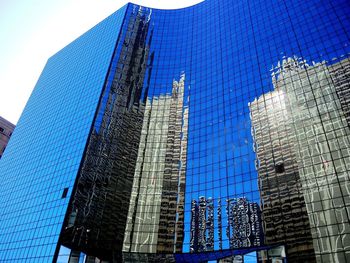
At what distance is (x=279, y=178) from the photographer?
4553 centimetres

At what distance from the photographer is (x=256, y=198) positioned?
46.4m

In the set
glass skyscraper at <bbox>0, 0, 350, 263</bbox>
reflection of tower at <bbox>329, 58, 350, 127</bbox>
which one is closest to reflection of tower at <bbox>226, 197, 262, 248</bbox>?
glass skyscraper at <bbox>0, 0, 350, 263</bbox>

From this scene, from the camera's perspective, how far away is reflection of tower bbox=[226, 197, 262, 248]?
43.8 metres

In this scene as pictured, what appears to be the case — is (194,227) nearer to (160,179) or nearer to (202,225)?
(202,225)

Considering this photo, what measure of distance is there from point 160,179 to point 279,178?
2291cm

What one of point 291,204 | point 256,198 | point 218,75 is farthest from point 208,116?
point 291,204

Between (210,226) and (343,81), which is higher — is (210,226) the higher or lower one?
→ the lower one

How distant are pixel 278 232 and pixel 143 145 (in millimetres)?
32339

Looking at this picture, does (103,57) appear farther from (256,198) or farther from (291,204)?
(291,204)

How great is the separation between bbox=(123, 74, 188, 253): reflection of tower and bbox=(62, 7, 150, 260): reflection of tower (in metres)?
1.82

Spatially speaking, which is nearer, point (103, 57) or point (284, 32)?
point (284, 32)

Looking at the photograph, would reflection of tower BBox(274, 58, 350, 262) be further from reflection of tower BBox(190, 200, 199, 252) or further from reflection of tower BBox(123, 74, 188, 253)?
reflection of tower BBox(123, 74, 188, 253)

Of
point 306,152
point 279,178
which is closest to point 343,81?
point 306,152

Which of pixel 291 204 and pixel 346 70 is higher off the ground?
pixel 346 70
